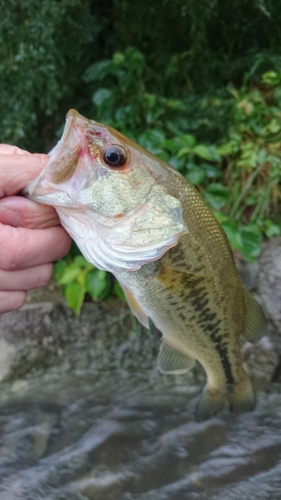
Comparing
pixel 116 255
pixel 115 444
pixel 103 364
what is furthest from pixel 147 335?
pixel 116 255

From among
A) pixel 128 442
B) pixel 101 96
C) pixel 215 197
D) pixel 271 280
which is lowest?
pixel 128 442

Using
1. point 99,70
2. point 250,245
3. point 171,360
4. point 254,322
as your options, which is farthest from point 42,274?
point 99,70

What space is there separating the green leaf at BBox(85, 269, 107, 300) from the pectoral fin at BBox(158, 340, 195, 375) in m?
0.69

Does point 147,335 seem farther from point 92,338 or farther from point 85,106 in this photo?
point 85,106

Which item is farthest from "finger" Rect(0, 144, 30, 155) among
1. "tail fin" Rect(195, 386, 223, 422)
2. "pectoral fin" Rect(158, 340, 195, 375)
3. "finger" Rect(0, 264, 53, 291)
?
"tail fin" Rect(195, 386, 223, 422)

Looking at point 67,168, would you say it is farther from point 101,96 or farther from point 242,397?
point 101,96

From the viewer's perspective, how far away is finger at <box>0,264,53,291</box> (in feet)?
2.99

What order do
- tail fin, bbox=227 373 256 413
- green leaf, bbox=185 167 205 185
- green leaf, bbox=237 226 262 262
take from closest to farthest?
tail fin, bbox=227 373 256 413 → green leaf, bbox=237 226 262 262 → green leaf, bbox=185 167 205 185

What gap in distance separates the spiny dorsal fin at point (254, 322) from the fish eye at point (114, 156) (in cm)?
57

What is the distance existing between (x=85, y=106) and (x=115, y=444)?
174 centimetres

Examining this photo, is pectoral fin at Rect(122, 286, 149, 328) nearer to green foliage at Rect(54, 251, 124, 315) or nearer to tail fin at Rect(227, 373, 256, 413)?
tail fin at Rect(227, 373, 256, 413)

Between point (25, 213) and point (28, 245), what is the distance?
2.6 inches

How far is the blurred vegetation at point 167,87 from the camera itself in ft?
6.29

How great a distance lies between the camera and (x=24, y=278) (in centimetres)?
94
